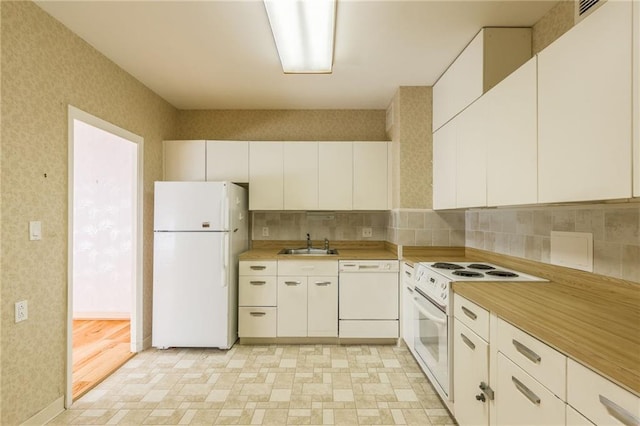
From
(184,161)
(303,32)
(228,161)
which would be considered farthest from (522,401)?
(184,161)

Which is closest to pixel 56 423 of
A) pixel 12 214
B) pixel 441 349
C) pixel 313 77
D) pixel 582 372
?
pixel 12 214

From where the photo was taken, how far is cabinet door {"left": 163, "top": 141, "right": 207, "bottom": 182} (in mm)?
3586

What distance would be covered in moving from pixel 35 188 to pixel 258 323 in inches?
83.5

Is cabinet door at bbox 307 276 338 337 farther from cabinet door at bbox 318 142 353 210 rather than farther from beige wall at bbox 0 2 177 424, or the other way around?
beige wall at bbox 0 2 177 424

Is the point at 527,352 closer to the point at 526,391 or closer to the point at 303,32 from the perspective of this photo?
the point at 526,391

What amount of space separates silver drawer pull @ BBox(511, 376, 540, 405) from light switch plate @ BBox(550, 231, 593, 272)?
84cm

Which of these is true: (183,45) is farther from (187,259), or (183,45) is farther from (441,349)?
(441,349)

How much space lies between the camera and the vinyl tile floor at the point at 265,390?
6.96 feet

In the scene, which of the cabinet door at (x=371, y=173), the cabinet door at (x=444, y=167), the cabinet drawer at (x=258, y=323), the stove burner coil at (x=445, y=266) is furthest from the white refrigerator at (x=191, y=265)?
the cabinet door at (x=444, y=167)

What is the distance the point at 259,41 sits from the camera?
233cm

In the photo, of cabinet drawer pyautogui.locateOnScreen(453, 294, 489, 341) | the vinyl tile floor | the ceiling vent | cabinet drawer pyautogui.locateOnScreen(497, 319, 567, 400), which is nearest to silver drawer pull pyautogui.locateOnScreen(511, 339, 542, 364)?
cabinet drawer pyautogui.locateOnScreen(497, 319, 567, 400)

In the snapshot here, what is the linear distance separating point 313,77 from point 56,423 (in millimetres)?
3180

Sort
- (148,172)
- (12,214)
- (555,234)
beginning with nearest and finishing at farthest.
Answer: (12,214)
(555,234)
(148,172)

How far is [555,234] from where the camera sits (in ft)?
6.61
